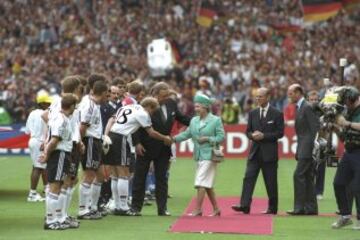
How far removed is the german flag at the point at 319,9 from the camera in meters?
37.0

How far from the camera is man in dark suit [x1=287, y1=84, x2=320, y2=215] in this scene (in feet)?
56.2

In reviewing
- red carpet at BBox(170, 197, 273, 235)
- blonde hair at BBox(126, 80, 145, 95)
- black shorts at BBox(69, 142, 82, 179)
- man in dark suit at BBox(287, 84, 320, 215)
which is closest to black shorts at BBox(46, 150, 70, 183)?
black shorts at BBox(69, 142, 82, 179)

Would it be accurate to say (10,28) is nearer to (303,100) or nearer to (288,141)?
(288,141)

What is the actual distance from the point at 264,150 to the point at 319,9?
67.8ft

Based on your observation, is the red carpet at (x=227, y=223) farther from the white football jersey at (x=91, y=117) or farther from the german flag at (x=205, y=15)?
the german flag at (x=205, y=15)

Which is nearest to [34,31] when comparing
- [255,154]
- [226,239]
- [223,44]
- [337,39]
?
[223,44]

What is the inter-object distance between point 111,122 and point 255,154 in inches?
103

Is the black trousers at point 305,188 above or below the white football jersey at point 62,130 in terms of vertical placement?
below

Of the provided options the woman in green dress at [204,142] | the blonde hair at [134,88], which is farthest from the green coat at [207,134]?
the blonde hair at [134,88]

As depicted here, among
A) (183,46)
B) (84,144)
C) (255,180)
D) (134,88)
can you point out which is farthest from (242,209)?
(183,46)

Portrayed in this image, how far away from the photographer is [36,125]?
19.1 meters

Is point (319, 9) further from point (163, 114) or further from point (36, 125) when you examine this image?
point (163, 114)

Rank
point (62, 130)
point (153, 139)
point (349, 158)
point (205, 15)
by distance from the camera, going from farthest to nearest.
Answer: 1. point (205, 15)
2. point (153, 139)
3. point (349, 158)
4. point (62, 130)

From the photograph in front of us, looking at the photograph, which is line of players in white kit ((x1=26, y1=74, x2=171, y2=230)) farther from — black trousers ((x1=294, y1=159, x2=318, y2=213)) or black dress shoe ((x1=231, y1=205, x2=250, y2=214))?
black trousers ((x1=294, y1=159, x2=318, y2=213))
